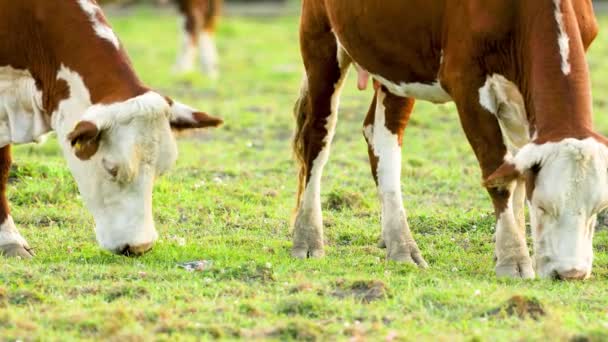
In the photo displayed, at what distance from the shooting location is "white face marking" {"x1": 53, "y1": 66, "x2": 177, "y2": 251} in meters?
7.58

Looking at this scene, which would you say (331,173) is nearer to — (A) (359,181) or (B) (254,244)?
(A) (359,181)

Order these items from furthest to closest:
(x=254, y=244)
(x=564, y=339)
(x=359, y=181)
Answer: (x=359, y=181) < (x=254, y=244) < (x=564, y=339)

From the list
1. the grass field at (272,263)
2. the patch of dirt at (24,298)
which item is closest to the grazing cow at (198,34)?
the grass field at (272,263)

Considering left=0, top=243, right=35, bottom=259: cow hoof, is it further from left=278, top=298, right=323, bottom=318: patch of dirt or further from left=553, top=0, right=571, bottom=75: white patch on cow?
left=553, top=0, right=571, bottom=75: white patch on cow

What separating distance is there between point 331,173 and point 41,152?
2727 mm

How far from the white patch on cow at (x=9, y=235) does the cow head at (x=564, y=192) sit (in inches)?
114

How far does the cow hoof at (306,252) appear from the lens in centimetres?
866

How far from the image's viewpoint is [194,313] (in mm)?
6633

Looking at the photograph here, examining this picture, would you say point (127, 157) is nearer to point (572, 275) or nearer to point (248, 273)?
point (248, 273)

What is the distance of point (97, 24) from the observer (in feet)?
26.3

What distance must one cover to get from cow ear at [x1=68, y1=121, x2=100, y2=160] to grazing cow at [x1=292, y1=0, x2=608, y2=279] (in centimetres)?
160

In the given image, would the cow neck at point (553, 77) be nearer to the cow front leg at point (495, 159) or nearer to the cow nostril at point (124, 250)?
the cow front leg at point (495, 159)

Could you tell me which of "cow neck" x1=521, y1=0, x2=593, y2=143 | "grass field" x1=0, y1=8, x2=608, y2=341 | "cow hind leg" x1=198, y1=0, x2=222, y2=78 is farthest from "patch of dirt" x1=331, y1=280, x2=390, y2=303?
"cow hind leg" x1=198, y1=0, x2=222, y2=78

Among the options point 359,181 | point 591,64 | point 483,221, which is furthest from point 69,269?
point 591,64
